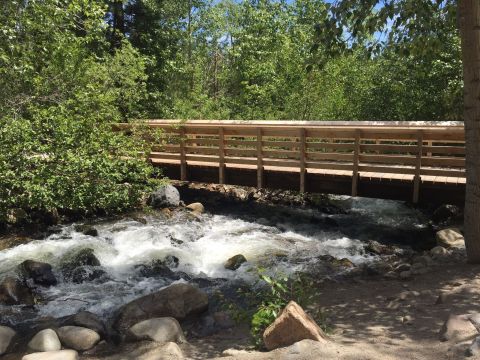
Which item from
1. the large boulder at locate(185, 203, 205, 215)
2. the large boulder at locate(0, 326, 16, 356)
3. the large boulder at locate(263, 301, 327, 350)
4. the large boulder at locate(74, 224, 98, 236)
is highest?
the large boulder at locate(263, 301, 327, 350)

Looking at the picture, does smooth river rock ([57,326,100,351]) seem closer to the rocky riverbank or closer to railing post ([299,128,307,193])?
the rocky riverbank

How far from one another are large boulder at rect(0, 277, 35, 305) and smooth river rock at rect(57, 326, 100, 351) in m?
1.49

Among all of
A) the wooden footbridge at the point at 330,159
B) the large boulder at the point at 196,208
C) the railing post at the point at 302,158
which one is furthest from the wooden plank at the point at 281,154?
the large boulder at the point at 196,208

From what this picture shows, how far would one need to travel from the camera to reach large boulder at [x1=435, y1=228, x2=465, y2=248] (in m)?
8.50

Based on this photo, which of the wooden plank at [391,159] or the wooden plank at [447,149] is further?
the wooden plank at [391,159]

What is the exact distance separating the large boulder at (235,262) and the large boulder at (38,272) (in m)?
2.89

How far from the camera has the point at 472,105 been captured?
5.72m

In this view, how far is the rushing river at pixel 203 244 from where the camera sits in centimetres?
712

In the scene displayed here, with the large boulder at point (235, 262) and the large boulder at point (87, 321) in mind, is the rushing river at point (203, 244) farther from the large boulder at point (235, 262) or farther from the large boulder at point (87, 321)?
the large boulder at point (87, 321)

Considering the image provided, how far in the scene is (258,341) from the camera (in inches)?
170

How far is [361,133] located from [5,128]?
730 cm

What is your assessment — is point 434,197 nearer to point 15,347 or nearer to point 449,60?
point 449,60

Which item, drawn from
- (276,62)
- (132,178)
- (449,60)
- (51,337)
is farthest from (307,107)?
(51,337)

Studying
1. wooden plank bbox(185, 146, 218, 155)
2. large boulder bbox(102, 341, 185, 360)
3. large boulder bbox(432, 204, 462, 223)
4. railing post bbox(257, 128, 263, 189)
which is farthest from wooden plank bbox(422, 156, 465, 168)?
large boulder bbox(102, 341, 185, 360)
